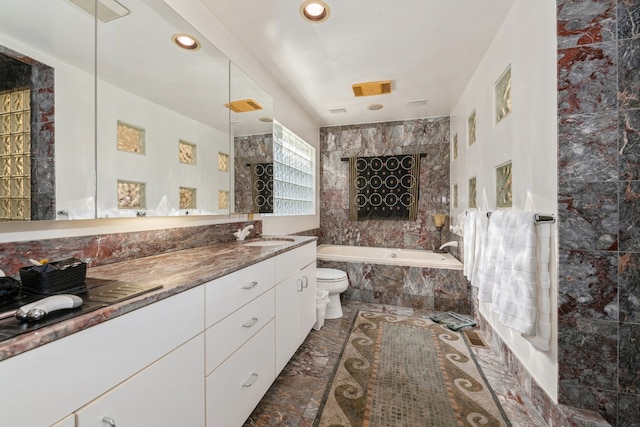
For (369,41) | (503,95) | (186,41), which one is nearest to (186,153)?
(186,41)

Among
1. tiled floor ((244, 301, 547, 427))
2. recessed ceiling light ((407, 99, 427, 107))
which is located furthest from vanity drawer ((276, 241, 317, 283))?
recessed ceiling light ((407, 99, 427, 107))

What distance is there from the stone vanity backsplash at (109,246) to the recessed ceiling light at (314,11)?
1.61 meters

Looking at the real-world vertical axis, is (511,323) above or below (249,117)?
below

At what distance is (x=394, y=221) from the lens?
13.0 feet

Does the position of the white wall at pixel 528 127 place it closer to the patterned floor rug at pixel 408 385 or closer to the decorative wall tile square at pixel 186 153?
the patterned floor rug at pixel 408 385

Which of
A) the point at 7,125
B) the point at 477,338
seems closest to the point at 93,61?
the point at 7,125

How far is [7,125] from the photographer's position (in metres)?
0.89

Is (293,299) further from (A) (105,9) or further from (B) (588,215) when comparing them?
(A) (105,9)

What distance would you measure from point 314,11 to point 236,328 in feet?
6.52

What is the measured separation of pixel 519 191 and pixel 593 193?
17.3 inches

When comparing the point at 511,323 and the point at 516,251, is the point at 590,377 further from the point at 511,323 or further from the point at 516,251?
the point at 516,251

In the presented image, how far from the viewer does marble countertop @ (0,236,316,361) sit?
59 cm

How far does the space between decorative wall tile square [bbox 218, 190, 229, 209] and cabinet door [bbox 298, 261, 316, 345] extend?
0.80 m

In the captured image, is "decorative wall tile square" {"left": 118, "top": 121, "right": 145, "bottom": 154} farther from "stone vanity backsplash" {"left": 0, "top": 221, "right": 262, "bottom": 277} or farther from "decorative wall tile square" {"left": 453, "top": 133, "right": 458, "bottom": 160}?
"decorative wall tile square" {"left": 453, "top": 133, "right": 458, "bottom": 160}
